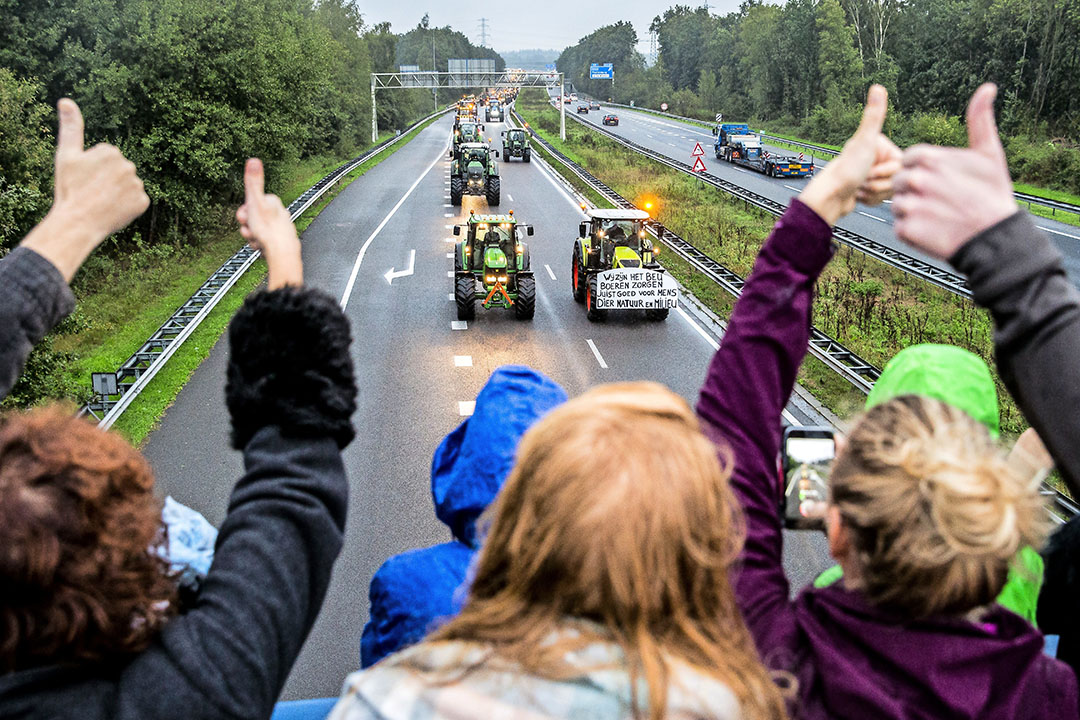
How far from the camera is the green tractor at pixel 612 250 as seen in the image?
1947 centimetres

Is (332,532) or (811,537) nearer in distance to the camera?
(332,532)

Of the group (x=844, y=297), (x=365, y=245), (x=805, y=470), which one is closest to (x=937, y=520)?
(x=805, y=470)

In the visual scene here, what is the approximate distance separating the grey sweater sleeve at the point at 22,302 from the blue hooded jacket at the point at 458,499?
1.11m

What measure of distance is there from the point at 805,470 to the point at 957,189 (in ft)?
2.72

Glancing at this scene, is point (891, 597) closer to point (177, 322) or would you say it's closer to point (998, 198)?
point (998, 198)

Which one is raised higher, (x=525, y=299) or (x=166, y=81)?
(x=166, y=81)

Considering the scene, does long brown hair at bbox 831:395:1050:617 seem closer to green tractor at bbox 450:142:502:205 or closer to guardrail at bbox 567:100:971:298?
guardrail at bbox 567:100:971:298

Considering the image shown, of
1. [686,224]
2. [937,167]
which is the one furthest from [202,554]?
[686,224]

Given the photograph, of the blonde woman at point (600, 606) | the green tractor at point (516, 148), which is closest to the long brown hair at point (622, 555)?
the blonde woman at point (600, 606)

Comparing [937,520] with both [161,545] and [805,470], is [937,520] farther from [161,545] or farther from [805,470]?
[161,545]

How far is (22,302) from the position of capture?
189cm

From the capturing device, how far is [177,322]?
18422mm

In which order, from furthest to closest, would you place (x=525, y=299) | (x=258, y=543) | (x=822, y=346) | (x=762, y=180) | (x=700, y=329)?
(x=762, y=180), (x=525, y=299), (x=700, y=329), (x=822, y=346), (x=258, y=543)

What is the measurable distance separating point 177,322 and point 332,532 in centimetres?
1821
